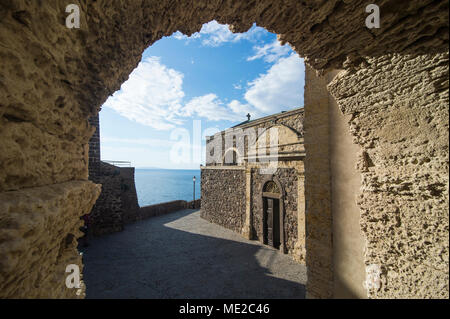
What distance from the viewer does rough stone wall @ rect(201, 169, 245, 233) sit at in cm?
1276

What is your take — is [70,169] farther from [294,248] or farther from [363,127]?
[294,248]

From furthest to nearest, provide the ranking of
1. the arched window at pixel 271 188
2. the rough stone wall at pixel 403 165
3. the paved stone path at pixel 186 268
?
1. the arched window at pixel 271 188
2. the paved stone path at pixel 186 268
3. the rough stone wall at pixel 403 165

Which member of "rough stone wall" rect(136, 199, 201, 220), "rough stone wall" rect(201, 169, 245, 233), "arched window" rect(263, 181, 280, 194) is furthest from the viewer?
"rough stone wall" rect(136, 199, 201, 220)

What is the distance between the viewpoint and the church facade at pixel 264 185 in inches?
356

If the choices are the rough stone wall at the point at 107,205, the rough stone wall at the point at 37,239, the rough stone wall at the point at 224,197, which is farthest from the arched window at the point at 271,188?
the rough stone wall at the point at 107,205

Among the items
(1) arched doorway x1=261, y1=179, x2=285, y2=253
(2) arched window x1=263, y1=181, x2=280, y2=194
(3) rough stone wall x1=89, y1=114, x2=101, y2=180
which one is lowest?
(1) arched doorway x1=261, y1=179, x2=285, y2=253

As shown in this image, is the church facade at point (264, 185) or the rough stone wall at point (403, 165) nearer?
the rough stone wall at point (403, 165)

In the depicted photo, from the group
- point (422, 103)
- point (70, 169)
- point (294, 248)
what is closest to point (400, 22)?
point (422, 103)

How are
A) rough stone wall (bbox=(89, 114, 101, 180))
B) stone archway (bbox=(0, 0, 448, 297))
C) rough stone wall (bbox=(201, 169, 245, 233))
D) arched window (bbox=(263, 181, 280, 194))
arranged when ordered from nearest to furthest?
1. stone archway (bbox=(0, 0, 448, 297))
2. arched window (bbox=(263, 181, 280, 194))
3. rough stone wall (bbox=(89, 114, 101, 180))
4. rough stone wall (bbox=(201, 169, 245, 233))

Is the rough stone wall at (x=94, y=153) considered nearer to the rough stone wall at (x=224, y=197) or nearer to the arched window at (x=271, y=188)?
the rough stone wall at (x=224, y=197)

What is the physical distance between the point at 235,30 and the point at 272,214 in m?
9.40

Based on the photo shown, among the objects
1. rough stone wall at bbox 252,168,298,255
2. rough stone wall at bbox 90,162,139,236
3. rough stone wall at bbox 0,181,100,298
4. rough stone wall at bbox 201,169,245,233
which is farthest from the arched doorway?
rough stone wall at bbox 90,162,139,236

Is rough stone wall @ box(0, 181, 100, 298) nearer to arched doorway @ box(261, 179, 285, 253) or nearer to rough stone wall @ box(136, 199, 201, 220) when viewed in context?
arched doorway @ box(261, 179, 285, 253)

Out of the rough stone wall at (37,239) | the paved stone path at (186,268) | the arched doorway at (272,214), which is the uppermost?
the rough stone wall at (37,239)
